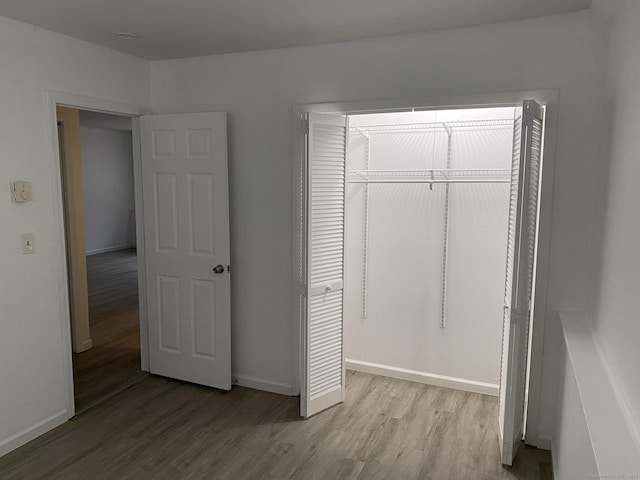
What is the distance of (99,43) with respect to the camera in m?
3.21

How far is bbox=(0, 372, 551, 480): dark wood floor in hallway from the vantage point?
2660mm

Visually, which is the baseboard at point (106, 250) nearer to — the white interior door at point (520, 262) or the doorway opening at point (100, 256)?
the doorway opening at point (100, 256)

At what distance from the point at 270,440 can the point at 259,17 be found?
2421 millimetres

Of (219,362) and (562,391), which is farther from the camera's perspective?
(219,362)

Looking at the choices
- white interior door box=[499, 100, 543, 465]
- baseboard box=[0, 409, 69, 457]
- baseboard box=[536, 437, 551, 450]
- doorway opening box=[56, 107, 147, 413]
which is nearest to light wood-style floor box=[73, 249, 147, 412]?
doorway opening box=[56, 107, 147, 413]

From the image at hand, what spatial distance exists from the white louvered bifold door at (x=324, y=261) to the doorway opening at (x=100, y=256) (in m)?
1.51

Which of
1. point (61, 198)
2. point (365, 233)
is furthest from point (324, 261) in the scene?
point (61, 198)

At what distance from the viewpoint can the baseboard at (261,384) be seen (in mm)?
3586

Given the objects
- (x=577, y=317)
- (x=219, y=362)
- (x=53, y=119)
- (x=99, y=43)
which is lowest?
(x=219, y=362)

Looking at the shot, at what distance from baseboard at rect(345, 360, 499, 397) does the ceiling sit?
8.02ft

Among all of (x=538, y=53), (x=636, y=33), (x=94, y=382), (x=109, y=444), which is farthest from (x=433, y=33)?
(x=94, y=382)

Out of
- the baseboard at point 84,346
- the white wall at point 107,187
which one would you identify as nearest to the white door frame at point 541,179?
the baseboard at point 84,346

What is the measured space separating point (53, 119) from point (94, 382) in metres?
1.96

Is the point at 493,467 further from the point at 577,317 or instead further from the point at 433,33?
→ the point at 433,33
